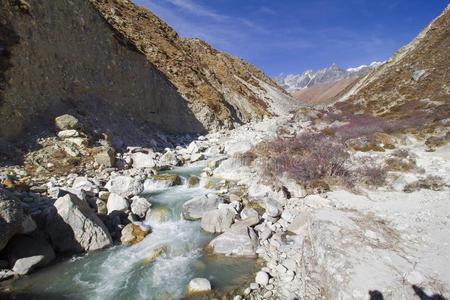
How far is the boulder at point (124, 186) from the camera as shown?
1488cm

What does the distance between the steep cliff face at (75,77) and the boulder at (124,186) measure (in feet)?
20.8

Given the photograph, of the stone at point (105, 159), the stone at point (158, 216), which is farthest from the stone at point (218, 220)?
the stone at point (105, 159)

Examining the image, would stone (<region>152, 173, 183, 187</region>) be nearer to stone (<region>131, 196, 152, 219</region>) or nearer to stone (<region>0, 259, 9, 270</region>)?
stone (<region>131, 196, 152, 219</region>)

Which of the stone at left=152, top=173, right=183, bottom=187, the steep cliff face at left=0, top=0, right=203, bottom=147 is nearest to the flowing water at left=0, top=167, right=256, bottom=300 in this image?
the stone at left=152, top=173, right=183, bottom=187

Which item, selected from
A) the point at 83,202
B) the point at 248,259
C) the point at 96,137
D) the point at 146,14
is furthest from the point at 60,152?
the point at 146,14

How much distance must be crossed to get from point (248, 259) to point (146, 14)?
1753 inches

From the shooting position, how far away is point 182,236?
11.7m

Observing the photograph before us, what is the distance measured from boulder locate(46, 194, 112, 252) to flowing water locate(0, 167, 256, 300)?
0.42 meters

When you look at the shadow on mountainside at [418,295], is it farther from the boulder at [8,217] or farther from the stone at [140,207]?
the boulder at [8,217]

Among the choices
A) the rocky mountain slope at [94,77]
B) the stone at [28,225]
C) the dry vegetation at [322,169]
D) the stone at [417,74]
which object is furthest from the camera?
the stone at [417,74]

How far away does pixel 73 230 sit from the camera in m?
10.7

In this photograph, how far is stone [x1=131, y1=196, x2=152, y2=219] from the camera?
13133 mm

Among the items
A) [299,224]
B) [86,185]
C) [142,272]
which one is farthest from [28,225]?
[299,224]

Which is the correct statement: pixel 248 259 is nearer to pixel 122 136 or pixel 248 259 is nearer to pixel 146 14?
pixel 122 136
